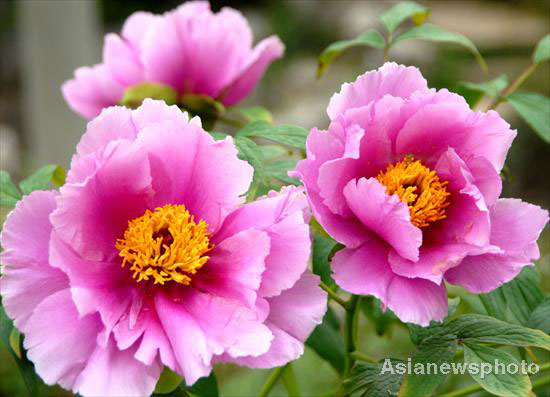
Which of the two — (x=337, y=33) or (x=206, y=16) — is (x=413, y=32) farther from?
(x=337, y=33)

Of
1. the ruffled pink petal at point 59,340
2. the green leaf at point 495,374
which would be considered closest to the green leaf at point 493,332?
the green leaf at point 495,374

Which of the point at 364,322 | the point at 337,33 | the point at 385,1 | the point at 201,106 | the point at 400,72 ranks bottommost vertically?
the point at 337,33

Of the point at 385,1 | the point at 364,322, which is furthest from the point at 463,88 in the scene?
the point at 385,1

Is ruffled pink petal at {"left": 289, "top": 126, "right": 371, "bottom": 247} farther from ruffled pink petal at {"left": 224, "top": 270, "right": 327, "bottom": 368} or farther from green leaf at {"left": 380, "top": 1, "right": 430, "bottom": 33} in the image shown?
green leaf at {"left": 380, "top": 1, "right": 430, "bottom": 33}

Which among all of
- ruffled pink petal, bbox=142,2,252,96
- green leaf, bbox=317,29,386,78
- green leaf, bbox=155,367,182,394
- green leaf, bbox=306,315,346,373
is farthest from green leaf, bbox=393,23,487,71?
green leaf, bbox=155,367,182,394

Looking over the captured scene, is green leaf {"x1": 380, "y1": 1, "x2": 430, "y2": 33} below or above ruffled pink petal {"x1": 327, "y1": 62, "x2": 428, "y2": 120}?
below

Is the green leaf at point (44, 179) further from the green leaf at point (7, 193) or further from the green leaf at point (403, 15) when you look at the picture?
the green leaf at point (403, 15)
